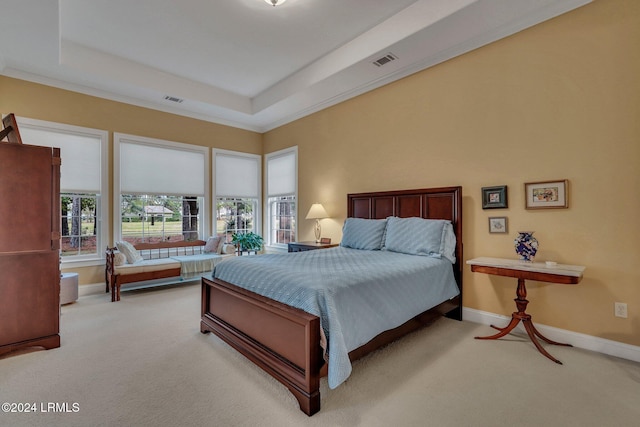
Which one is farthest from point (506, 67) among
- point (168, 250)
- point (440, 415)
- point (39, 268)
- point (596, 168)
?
point (168, 250)

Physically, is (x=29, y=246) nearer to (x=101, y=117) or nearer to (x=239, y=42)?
(x=101, y=117)

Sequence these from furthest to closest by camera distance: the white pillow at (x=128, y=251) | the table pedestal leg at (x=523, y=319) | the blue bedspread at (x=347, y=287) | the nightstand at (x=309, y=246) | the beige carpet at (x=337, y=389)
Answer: the nightstand at (x=309, y=246) < the white pillow at (x=128, y=251) < the table pedestal leg at (x=523, y=319) < the blue bedspread at (x=347, y=287) < the beige carpet at (x=337, y=389)

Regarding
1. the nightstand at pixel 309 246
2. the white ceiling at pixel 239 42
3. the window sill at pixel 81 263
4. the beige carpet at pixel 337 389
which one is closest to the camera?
the beige carpet at pixel 337 389

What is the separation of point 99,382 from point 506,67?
4554 mm

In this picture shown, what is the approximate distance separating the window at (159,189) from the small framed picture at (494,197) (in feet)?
15.3

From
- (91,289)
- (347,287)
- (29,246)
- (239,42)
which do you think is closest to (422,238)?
(347,287)

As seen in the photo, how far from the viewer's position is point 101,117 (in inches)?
181

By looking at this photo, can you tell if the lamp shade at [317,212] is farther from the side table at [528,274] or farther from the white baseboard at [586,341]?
the white baseboard at [586,341]

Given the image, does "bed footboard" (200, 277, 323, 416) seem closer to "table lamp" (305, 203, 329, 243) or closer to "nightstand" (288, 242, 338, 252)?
"nightstand" (288, 242, 338, 252)

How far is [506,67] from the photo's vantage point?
313 cm

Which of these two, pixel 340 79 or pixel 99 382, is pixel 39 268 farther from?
pixel 340 79

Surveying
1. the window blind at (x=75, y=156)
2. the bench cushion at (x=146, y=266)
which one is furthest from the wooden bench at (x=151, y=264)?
the window blind at (x=75, y=156)

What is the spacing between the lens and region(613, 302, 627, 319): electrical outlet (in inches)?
98.8

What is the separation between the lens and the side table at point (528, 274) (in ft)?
Result: 7.79
